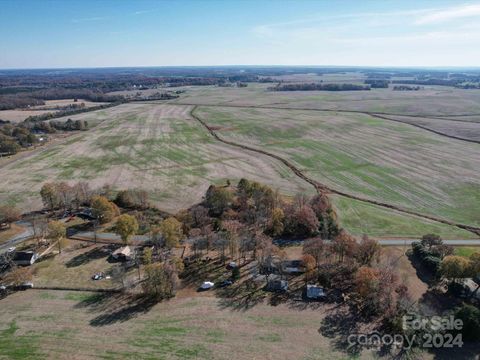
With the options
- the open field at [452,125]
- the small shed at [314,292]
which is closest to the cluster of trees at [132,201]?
the small shed at [314,292]

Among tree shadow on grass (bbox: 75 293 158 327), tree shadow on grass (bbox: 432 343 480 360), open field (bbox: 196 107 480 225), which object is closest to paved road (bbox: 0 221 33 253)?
tree shadow on grass (bbox: 75 293 158 327)

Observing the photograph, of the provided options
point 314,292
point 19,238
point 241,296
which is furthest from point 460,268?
point 19,238

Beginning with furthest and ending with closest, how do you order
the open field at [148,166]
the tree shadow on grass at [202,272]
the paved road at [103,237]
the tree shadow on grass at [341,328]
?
the open field at [148,166], the paved road at [103,237], the tree shadow on grass at [202,272], the tree shadow on grass at [341,328]

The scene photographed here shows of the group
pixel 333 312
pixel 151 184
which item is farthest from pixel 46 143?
pixel 333 312

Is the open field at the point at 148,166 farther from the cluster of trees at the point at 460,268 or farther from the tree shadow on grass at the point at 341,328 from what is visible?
the tree shadow on grass at the point at 341,328

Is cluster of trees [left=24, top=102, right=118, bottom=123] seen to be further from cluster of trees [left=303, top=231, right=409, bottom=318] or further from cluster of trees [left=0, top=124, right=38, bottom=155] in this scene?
cluster of trees [left=303, top=231, right=409, bottom=318]
